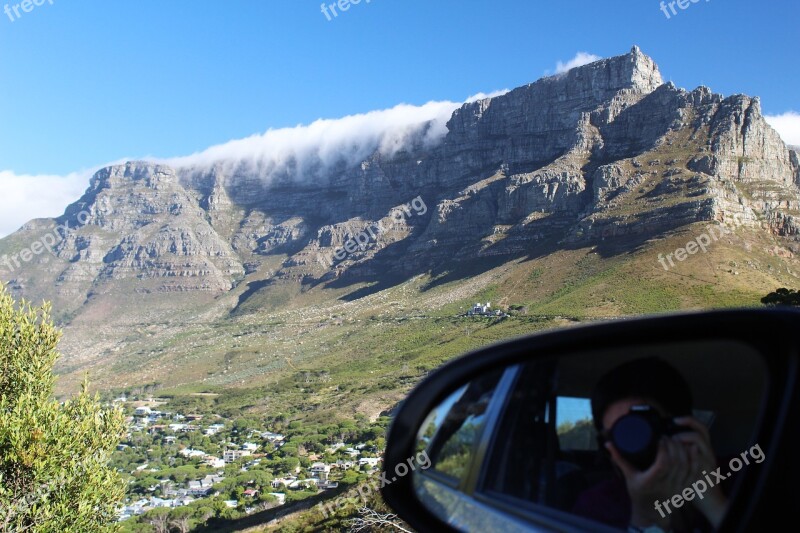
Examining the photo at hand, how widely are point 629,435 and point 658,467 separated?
0.12 m

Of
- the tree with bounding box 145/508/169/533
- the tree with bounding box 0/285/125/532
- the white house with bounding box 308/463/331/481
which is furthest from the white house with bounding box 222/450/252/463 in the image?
the tree with bounding box 0/285/125/532

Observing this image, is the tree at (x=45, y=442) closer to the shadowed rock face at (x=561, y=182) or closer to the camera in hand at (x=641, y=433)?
the camera in hand at (x=641, y=433)

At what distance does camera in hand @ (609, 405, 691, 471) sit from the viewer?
5.94 feet

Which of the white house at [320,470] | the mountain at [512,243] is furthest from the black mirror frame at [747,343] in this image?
the mountain at [512,243]

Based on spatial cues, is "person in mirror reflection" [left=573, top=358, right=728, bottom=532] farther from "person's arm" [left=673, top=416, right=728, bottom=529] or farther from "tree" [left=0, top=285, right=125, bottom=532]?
"tree" [left=0, top=285, right=125, bottom=532]

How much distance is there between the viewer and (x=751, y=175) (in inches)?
4274

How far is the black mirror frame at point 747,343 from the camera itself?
160cm

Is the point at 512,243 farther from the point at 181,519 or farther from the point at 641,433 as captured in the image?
the point at 641,433

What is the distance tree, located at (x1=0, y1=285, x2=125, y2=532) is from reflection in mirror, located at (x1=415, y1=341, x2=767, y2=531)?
932 centimetres

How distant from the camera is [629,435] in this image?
1.87m

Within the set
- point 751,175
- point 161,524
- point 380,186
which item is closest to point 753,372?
point 161,524

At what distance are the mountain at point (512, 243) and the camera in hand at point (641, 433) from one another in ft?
210

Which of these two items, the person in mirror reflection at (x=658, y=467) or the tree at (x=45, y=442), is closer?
the person in mirror reflection at (x=658, y=467)

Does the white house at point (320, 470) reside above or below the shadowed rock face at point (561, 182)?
below
